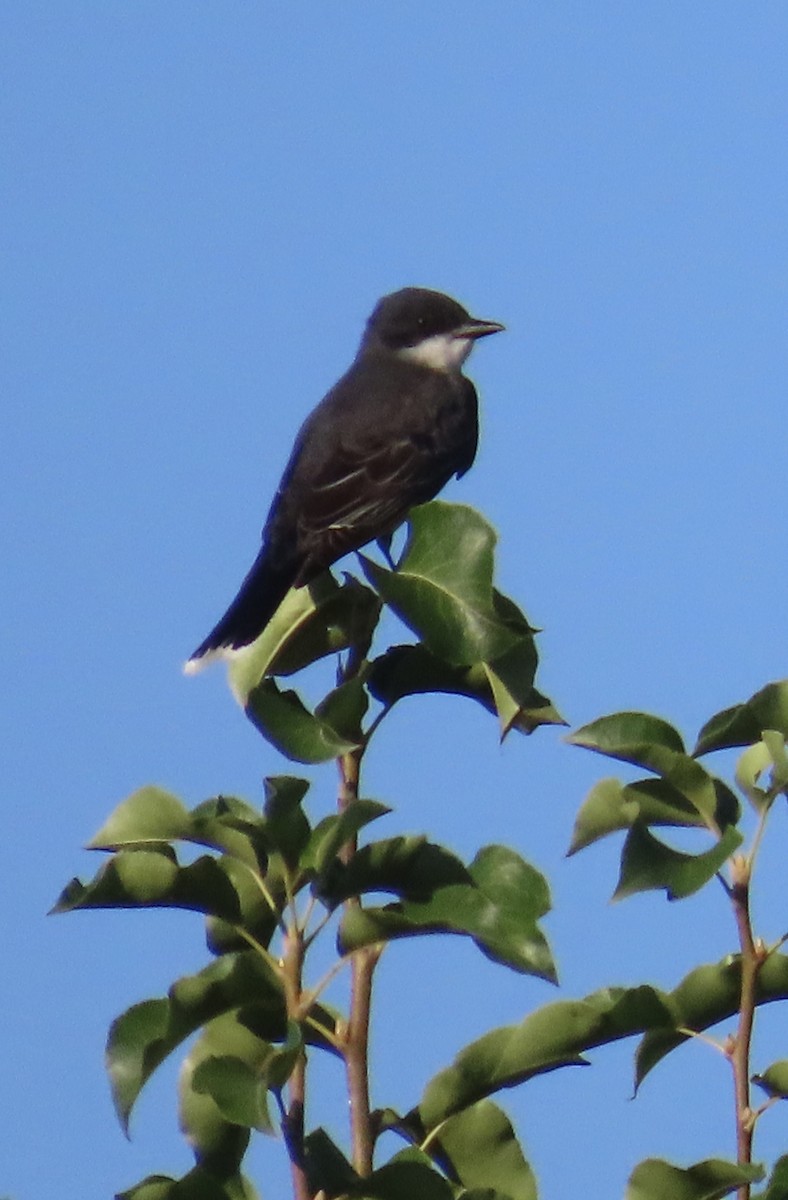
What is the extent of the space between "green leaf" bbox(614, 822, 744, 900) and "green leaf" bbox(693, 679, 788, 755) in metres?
0.16

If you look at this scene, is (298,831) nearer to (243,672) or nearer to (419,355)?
(243,672)

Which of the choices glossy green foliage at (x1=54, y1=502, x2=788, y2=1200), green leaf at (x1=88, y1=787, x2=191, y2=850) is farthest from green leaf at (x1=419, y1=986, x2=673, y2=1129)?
green leaf at (x1=88, y1=787, x2=191, y2=850)

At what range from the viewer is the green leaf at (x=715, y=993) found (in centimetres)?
302

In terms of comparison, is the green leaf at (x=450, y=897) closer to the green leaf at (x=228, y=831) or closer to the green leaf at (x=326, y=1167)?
the green leaf at (x=228, y=831)

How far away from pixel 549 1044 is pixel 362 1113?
0.39 meters

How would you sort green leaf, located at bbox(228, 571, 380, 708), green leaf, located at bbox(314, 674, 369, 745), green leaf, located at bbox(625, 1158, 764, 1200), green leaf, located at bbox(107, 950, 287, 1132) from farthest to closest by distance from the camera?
green leaf, located at bbox(228, 571, 380, 708)
green leaf, located at bbox(314, 674, 369, 745)
green leaf, located at bbox(107, 950, 287, 1132)
green leaf, located at bbox(625, 1158, 764, 1200)

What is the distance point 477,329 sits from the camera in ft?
27.6

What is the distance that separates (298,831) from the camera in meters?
3.05

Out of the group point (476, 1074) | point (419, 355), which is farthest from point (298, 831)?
point (419, 355)

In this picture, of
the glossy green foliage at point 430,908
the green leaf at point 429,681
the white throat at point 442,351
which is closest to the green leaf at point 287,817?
the glossy green foliage at point 430,908

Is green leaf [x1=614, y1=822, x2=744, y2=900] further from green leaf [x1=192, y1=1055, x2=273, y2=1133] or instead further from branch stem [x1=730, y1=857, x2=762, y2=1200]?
green leaf [x1=192, y1=1055, x2=273, y2=1133]

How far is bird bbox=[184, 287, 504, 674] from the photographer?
6.41 meters

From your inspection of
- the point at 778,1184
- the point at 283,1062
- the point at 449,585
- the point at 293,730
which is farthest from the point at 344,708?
the point at 778,1184

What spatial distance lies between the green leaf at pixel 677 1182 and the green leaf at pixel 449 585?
898 mm
